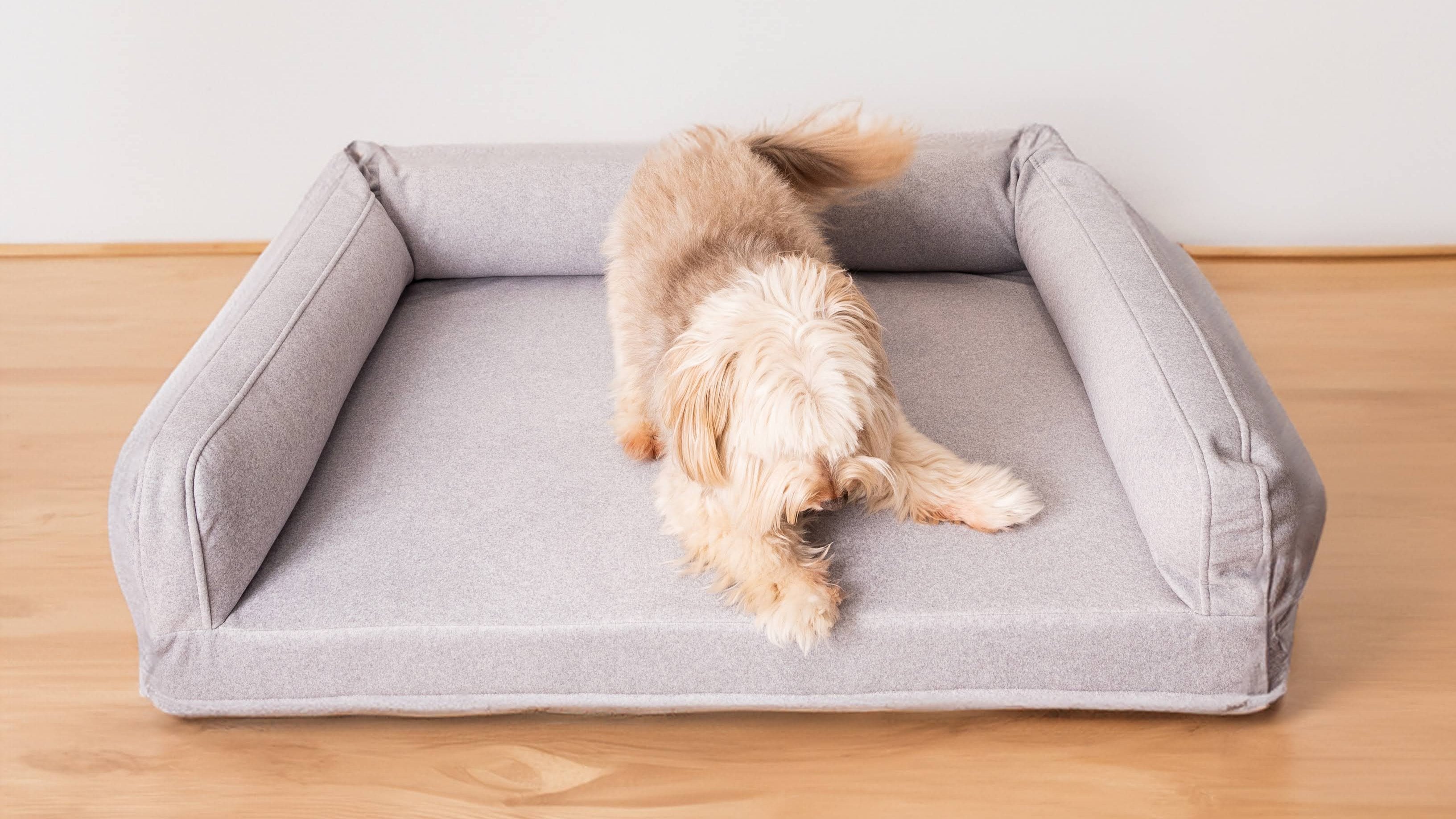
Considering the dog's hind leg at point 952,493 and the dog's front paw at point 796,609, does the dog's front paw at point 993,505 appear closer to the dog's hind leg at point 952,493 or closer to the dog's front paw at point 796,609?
the dog's hind leg at point 952,493

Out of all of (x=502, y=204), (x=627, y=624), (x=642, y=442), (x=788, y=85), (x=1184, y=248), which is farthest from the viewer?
(x=1184, y=248)

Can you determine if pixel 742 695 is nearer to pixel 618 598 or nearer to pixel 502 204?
pixel 618 598

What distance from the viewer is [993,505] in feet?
5.98

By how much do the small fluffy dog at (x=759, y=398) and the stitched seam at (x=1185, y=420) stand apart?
281 mm

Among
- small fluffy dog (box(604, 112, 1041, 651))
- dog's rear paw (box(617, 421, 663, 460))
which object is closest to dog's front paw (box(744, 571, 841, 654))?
small fluffy dog (box(604, 112, 1041, 651))

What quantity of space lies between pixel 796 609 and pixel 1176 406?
734mm

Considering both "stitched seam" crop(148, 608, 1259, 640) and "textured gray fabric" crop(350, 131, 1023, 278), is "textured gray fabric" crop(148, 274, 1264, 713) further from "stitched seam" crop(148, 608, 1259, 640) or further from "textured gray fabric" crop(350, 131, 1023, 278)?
"textured gray fabric" crop(350, 131, 1023, 278)

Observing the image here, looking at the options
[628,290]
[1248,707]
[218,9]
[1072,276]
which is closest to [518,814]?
[628,290]

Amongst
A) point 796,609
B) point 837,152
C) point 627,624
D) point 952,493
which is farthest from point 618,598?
point 837,152

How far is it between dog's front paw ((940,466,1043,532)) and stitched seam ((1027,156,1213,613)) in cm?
28

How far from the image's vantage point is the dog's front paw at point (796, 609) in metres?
1.64

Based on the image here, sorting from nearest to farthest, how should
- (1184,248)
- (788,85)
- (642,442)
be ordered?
(642,442), (788,85), (1184,248)

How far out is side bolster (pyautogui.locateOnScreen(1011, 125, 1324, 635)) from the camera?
164cm

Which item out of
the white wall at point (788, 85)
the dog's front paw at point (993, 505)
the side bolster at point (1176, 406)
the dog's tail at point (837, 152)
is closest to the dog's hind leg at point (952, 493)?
the dog's front paw at point (993, 505)
